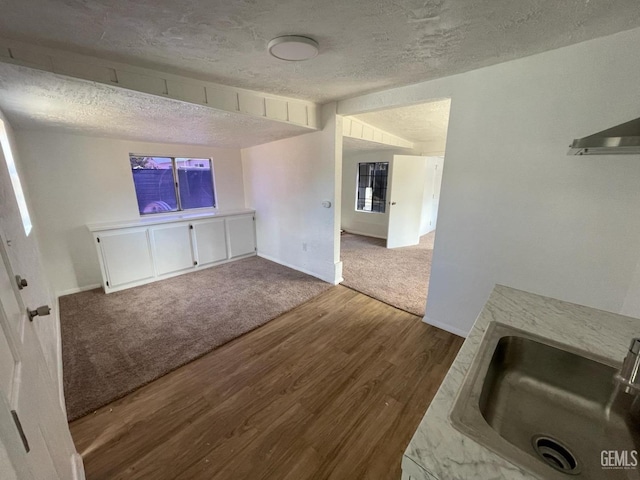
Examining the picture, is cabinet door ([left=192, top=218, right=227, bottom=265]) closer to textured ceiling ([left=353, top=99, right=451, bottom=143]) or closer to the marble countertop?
textured ceiling ([left=353, top=99, right=451, bottom=143])

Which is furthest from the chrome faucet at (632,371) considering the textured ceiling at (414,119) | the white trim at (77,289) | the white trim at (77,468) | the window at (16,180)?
the white trim at (77,289)

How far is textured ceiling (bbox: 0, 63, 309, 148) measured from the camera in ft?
5.24

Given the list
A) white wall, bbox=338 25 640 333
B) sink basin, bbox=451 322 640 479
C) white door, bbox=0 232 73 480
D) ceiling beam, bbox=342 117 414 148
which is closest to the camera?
white door, bbox=0 232 73 480

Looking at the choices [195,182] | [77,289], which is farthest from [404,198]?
[77,289]

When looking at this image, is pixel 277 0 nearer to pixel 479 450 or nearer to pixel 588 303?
pixel 479 450

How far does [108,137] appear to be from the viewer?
3.26 m

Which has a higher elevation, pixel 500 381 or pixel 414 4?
pixel 414 4

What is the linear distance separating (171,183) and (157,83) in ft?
8.49

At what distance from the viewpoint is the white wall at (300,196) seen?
10.4 feet

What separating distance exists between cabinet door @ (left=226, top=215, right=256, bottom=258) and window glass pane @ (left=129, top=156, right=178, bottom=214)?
3.19 feet

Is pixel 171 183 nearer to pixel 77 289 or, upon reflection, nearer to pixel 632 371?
pixel 77 289

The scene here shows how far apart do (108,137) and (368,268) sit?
411 cm

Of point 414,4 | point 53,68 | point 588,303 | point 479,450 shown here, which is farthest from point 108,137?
point 588,303

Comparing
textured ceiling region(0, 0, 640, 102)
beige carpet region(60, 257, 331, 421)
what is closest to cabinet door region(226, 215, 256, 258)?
beige carpet region(60, 257, 331, 421)
